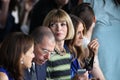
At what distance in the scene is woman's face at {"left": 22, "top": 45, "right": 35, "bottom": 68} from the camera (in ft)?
12.6

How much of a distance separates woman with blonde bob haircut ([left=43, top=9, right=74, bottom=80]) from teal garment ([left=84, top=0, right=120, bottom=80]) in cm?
61

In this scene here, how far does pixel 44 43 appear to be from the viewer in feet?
13.8

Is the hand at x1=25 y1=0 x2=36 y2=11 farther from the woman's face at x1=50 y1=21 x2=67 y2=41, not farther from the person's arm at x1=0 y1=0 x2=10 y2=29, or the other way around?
the woman's face at x1=50 y1=21 x2=67 y2=41

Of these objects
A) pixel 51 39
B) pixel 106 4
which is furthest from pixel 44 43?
pixel 106 4

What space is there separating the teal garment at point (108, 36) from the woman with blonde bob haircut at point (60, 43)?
607 mm

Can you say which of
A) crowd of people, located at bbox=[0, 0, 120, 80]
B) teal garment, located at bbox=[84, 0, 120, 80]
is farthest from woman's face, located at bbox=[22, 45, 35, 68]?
teal garment, located at bbox=[84, 0, 120, 80]

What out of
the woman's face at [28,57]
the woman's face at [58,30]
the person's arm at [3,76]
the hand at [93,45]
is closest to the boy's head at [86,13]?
the hand at [93,45]

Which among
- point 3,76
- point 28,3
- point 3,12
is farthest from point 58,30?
point 28,3

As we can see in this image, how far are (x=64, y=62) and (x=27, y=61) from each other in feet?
2.47

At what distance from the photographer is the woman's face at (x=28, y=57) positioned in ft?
12.6

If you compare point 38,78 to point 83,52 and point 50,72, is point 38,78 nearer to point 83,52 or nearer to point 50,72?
point 50,72

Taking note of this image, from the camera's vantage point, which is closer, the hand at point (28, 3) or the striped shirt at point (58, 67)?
the striped shirt at point (58, 67)

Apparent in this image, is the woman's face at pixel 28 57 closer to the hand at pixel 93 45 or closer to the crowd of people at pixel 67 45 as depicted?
the crowd of people at pixel 67 45

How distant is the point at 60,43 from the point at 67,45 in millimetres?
221
